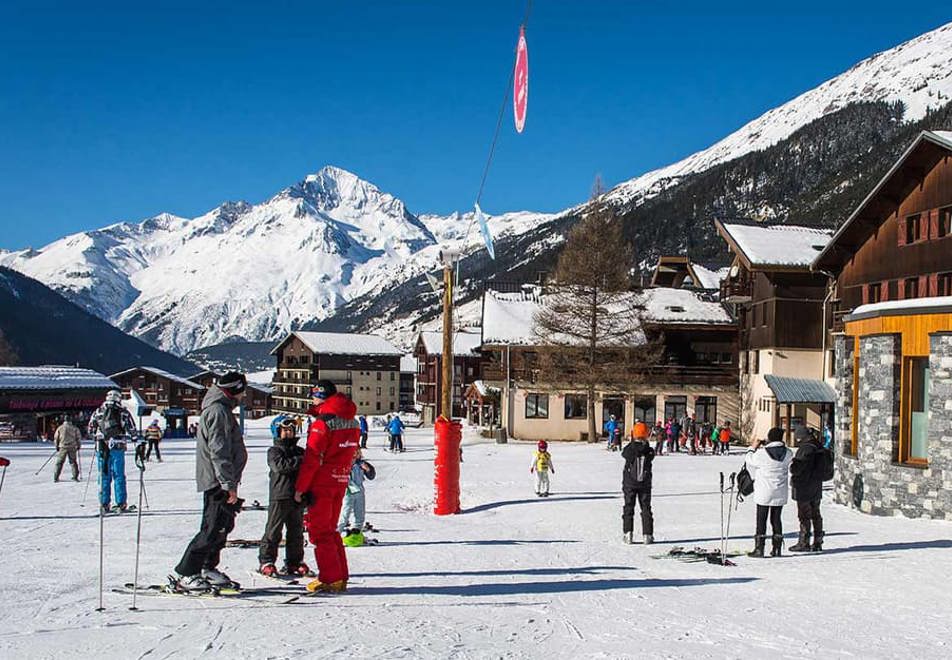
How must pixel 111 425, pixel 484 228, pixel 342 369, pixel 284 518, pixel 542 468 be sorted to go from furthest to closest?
pixel 342 369 → pixel 542 468 → pixel 484 228 → pixel 111 425 → pixel 284 518

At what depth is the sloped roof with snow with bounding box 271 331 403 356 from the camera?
104 metres

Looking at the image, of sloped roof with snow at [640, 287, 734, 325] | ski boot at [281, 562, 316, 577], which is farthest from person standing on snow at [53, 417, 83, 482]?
sloped roof with snow at [640, 287, 734, 325]

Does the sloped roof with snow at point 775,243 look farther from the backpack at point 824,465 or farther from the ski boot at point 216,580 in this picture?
the ski boot at point 216,580

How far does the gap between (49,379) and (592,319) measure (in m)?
36.1

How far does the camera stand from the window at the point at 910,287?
24186 millimetres

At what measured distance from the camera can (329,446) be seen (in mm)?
6973

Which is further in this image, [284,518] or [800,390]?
[800,390]

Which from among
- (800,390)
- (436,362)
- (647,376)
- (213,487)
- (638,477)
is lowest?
(638,477)

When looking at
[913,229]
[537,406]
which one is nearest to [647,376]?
[537,406]

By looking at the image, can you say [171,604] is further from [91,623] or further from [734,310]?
[734,310]

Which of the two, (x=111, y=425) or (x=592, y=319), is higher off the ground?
(x=592, y=319)

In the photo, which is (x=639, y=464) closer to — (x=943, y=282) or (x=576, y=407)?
(x=943, y=282)

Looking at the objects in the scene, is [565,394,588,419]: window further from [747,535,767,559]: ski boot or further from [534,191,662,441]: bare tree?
[747,535,767,559]: ski boot

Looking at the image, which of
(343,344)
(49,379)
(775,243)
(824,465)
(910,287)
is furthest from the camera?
(343,344)
